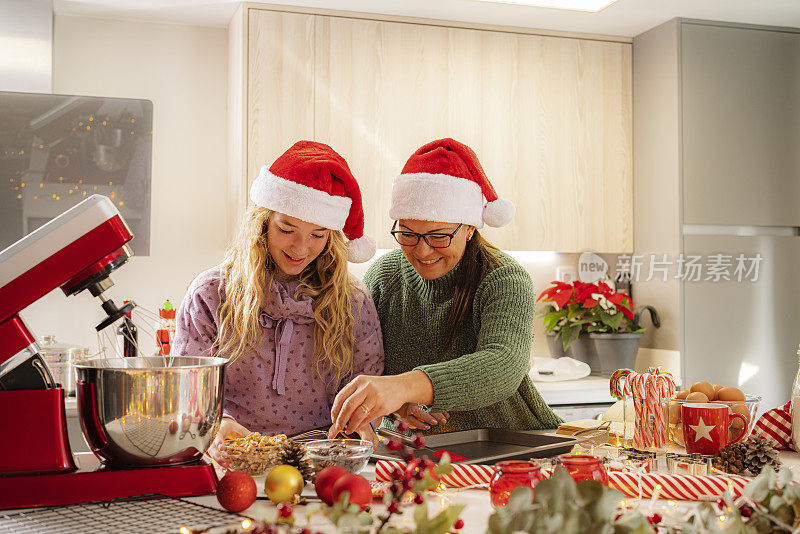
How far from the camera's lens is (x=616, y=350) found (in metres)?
3.06

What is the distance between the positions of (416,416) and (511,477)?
0.58 m

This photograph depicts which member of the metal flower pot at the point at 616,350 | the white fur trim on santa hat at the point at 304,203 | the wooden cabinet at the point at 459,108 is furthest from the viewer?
the metal flower pot at the point at 616,350

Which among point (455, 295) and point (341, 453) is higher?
point (455, 295)

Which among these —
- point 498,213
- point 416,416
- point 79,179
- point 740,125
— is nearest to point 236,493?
point 416,416

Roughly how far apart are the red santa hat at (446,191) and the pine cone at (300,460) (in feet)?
2.32

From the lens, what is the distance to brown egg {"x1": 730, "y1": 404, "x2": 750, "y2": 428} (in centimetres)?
132

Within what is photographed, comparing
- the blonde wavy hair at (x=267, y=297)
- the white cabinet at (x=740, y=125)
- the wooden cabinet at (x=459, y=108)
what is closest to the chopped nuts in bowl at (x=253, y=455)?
the blonde wavy hair at (x=267, y=297)

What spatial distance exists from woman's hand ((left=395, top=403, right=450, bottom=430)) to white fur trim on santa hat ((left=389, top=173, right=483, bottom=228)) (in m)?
0.41

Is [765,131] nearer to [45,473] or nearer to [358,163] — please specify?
[358,163]

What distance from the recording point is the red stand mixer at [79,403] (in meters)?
0.98

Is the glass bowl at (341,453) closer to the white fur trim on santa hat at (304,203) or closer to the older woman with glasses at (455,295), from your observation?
the older woman with glasses at (455,295)

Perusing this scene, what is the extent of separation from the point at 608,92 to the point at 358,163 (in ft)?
3.79

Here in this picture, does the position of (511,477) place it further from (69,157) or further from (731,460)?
(69,157)

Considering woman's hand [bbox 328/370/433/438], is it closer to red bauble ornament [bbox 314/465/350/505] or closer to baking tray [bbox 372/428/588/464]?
baking tray [bbox 372/428/588/464]
